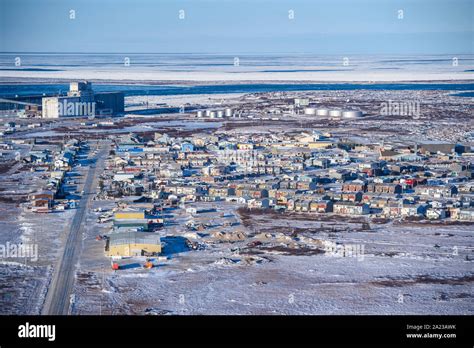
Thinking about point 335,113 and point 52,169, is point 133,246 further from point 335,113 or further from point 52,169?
point 335,113

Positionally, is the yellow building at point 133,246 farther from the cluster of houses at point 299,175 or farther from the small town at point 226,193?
the cluster of houses at point 299,175

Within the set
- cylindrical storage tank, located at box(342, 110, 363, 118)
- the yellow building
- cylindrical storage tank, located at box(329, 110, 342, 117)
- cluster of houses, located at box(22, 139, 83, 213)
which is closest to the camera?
the yellow building

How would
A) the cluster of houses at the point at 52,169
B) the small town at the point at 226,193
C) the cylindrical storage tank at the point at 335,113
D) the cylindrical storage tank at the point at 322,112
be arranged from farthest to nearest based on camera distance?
1. the cylindrical storage tank at the point at 322,112
2. the cylindrical storage tank at the point at 335,113
3. the cluster of houses at the point at 52,169
4. the small town at the point at 226,193

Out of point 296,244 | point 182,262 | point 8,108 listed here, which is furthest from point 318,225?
point 8,108

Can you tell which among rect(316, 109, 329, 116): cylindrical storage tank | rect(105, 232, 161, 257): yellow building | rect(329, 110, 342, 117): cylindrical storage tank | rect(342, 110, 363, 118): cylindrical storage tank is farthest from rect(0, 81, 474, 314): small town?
rect(316, 109, 329, 116): cylindrical storage tank

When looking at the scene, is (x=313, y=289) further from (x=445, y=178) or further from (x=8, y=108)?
(x=8, y=108)

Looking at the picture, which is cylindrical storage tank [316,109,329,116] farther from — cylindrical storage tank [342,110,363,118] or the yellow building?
the yellow building

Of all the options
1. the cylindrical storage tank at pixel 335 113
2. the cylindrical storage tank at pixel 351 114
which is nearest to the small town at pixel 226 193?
the cylindrical storage tank at pixel 351 114

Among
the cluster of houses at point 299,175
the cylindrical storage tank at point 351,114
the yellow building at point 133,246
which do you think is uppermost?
the cylindrical storage tank at point 351,114
